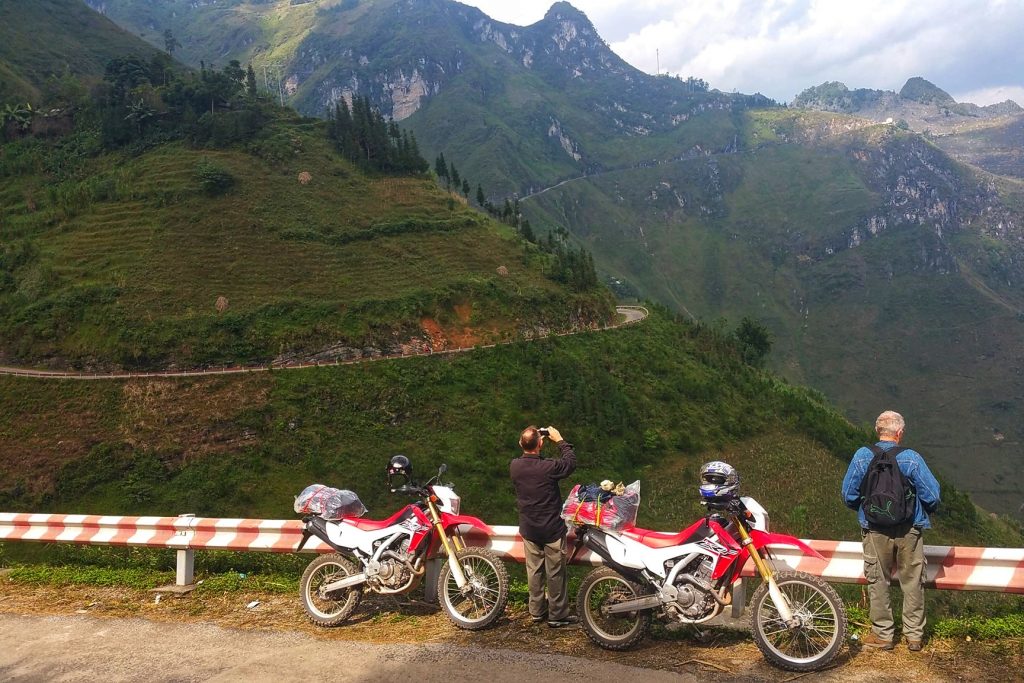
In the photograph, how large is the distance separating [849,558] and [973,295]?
782 feet

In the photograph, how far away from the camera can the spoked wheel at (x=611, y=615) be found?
21.1 feet

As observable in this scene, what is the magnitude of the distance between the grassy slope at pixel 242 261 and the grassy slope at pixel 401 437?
384cm

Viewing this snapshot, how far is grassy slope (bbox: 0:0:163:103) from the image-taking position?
88150 millimetres

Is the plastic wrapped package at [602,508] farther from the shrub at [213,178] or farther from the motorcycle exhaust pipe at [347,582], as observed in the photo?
the shrub at [213,178]

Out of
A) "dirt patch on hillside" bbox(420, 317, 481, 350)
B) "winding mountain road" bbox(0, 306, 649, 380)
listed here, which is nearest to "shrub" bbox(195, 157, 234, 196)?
"winding mountain road" bbox(0, 306, 649, 380)

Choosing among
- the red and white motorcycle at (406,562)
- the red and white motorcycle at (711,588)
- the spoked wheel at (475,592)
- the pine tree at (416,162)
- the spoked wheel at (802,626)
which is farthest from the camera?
the pine tree at (416,162)

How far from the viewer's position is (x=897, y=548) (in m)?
6.43

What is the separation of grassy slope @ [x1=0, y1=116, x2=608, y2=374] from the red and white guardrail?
33316mm

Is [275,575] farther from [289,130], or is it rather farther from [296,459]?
[289,130]

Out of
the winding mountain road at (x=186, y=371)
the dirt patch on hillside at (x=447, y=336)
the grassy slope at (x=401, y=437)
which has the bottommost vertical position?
the grassy slope at (x=401, y=437)

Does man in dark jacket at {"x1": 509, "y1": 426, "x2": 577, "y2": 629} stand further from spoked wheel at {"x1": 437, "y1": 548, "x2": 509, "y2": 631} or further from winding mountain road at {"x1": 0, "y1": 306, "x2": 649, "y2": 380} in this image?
winding mountain road at {"x1": 0, "y1": 306, "x2": 649, "y2": 380}

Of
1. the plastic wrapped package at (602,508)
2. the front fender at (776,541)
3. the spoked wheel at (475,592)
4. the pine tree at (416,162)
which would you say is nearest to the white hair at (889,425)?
the front fender at (776,541)

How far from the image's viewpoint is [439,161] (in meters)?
83.8

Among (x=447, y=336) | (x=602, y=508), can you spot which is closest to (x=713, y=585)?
Answer: (x=602, y=508)
